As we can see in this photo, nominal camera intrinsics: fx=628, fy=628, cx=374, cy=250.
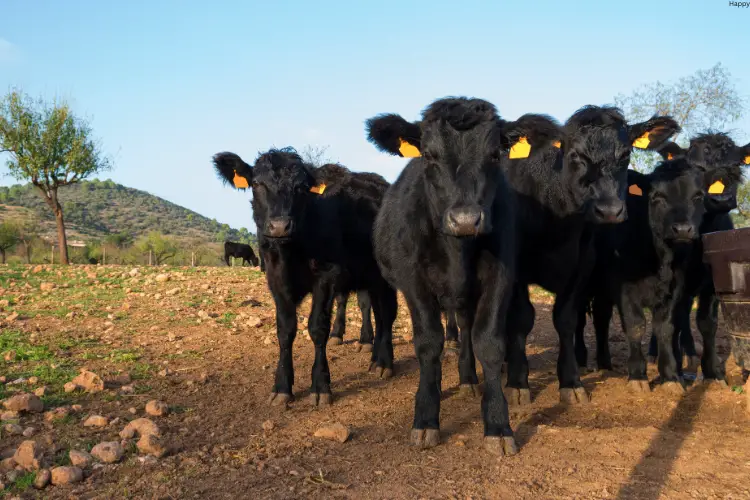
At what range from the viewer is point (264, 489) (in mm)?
3348

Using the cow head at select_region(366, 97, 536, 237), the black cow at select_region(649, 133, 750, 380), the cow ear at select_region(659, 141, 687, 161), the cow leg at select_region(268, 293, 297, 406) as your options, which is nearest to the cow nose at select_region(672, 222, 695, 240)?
the black cow at select_region(649, 133, 750, 380)

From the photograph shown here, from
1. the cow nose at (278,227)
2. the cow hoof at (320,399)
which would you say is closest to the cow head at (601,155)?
the cow nose at (278,227)

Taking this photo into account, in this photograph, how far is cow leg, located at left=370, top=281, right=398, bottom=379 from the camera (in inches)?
273

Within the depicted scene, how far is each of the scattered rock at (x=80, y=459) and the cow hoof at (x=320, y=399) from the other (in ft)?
7.25

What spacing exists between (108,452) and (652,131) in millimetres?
5513

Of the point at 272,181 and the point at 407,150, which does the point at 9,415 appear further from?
the point at 407,150

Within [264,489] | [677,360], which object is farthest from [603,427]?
[264,489]

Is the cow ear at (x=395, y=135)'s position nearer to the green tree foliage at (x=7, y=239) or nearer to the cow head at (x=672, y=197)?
the cow head at (x=672, y=197)

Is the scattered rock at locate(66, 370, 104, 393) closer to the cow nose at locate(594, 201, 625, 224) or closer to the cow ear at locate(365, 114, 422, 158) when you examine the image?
the cow ear at locate(365, 114, 422, 158)

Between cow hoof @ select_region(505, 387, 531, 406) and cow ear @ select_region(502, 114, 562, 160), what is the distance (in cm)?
215

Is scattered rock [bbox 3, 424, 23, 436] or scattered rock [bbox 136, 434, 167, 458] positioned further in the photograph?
scattered rock [bbox 3, 424, 23, 436]

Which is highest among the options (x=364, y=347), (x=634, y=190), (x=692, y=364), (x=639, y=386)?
(x=634, y=190)

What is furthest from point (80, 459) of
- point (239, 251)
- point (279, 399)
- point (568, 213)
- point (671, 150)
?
point (239, 251)

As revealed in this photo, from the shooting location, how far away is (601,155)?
18.8 feet
